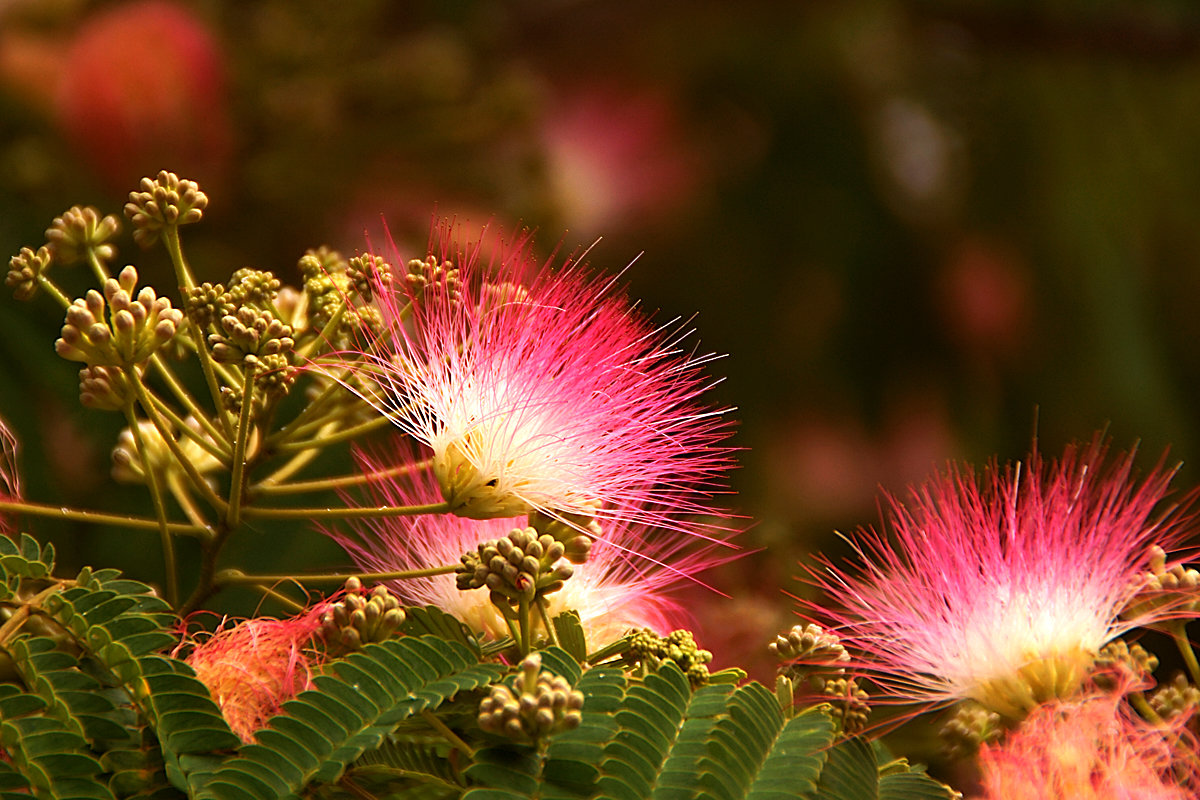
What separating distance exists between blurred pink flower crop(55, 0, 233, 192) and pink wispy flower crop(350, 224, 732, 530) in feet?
4.65

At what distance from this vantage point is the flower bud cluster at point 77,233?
3.72ft

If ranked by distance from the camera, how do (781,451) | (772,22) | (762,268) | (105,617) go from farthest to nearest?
(772,22) → (762,268) → (781,451) → (105,617)

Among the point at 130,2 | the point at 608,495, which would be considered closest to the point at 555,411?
the point at 608,495

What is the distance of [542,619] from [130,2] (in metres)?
2.05

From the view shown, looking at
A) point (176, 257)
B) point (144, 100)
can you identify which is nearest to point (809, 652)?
point (176, 257)

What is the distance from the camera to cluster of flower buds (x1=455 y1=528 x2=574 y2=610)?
951mm

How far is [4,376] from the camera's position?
181 centimetres

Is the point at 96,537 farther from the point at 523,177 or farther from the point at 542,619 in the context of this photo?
the point at 523,177

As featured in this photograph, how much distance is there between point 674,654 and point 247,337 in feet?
1.39

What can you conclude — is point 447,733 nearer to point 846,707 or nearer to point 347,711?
point 347,711

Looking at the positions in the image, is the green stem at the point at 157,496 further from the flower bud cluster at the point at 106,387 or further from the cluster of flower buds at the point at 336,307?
the cluster of flower buds at the point at 336,307

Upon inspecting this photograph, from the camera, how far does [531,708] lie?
0.84 meters

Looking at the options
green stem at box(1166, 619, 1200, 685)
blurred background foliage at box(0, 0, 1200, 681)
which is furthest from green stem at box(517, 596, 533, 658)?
blurred background foliage at box(0, 0, 1200, 681)

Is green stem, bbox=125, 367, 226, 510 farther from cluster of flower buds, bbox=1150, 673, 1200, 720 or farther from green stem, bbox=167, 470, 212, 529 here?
cluster of flower buds, bbox=1150, 673, 1200, 720
